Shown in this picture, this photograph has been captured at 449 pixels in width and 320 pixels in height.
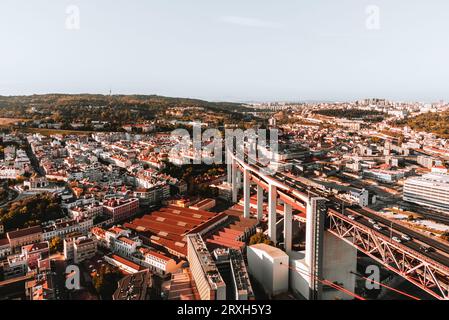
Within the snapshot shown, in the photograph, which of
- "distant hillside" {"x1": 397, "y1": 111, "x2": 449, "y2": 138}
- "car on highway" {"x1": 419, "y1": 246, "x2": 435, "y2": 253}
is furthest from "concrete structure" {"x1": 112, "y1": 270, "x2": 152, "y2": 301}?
"distant hillside" {"x1": 397, "y1": 111, "x2": 449, "y2": 138}

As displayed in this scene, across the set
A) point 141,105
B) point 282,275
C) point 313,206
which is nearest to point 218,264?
point 282,275

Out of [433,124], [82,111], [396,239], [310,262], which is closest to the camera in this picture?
[396,239]

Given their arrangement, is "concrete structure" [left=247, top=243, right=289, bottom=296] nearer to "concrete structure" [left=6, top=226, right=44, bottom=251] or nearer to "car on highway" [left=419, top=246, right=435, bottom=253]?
"car on highway" [left=419, top=246, right=435, bottom=253]

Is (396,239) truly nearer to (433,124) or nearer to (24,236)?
(24,236)

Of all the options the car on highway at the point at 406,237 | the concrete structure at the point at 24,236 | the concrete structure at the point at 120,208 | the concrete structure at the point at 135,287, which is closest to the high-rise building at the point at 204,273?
the concrete structure at the point at 135,287

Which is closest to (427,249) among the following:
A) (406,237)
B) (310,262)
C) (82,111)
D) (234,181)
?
(406,237)

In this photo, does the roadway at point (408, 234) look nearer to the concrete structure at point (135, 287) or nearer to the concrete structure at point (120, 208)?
the concrete structure at point (135, 287)
